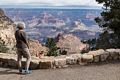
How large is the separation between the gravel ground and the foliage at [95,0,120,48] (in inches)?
413

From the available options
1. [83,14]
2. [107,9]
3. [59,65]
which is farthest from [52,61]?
[83,14]

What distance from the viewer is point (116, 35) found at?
25.6 m

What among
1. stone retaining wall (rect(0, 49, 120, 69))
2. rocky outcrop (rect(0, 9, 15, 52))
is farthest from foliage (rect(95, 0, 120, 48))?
stone retaining wall (rect(0, 49, 120, 69))

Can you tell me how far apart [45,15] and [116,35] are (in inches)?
6206

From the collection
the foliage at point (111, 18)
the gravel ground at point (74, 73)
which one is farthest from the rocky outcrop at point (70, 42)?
the gravel ground at point (74, 73)

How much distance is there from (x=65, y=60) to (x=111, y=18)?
11969 millimetres

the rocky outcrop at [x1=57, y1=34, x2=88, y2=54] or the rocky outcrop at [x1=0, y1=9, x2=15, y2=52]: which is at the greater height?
the rocky outcrop at [x1=0, y1=9, x2=15, y2=52]

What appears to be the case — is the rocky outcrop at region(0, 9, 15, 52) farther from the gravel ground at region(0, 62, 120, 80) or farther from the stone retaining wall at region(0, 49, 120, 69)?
the gravel ground at region(0, 62, 120, 80)

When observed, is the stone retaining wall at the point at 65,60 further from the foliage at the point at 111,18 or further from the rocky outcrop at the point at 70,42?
the rocky outcrop at the point at 70,42

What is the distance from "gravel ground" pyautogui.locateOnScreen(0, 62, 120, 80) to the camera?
42.9 ft

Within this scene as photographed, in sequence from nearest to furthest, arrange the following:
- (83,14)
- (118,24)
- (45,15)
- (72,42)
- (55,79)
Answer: (55,79)
(118,24)
(72,42)
(45,15)
(83,14)

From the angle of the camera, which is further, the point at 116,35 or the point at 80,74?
the point at 116,35

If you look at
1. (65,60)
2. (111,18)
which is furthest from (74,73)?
(111,18)

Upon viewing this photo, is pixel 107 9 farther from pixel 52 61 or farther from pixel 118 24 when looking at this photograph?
pixel 52 61
